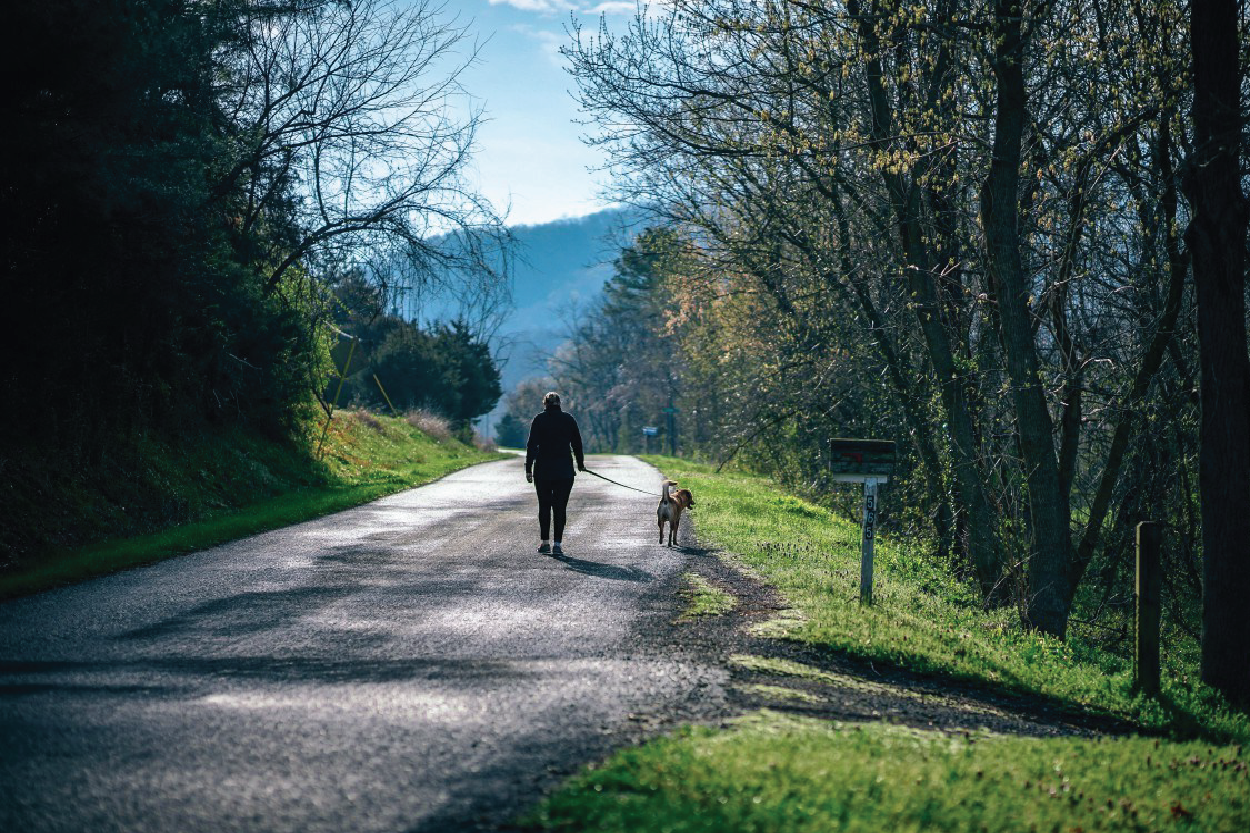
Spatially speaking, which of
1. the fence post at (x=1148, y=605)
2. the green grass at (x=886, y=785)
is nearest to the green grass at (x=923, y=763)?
the green grass at (x=886, y=785)

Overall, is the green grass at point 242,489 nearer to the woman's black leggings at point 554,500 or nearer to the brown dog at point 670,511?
the woman's black leggings at point 554,500

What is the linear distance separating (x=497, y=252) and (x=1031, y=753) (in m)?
18.5

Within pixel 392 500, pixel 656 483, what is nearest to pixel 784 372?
pixel 656 483

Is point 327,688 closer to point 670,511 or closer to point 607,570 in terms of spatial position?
point 607,570

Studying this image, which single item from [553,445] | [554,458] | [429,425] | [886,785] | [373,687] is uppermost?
[429,425]

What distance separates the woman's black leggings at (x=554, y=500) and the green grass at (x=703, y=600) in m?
2.81

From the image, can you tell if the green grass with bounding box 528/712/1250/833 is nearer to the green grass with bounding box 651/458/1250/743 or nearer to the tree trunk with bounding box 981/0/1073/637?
the green grass with bounding box 651/458/1250/743

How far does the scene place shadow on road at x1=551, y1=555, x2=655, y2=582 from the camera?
1204 cm

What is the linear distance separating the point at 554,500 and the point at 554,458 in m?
0.58

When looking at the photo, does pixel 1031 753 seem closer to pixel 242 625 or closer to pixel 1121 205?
pixel 242 625

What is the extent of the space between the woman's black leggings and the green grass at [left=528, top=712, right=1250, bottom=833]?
7.82 meters

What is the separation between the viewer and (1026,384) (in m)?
12.8

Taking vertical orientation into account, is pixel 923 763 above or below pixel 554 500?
below

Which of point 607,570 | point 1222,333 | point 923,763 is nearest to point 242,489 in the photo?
point 607,570
